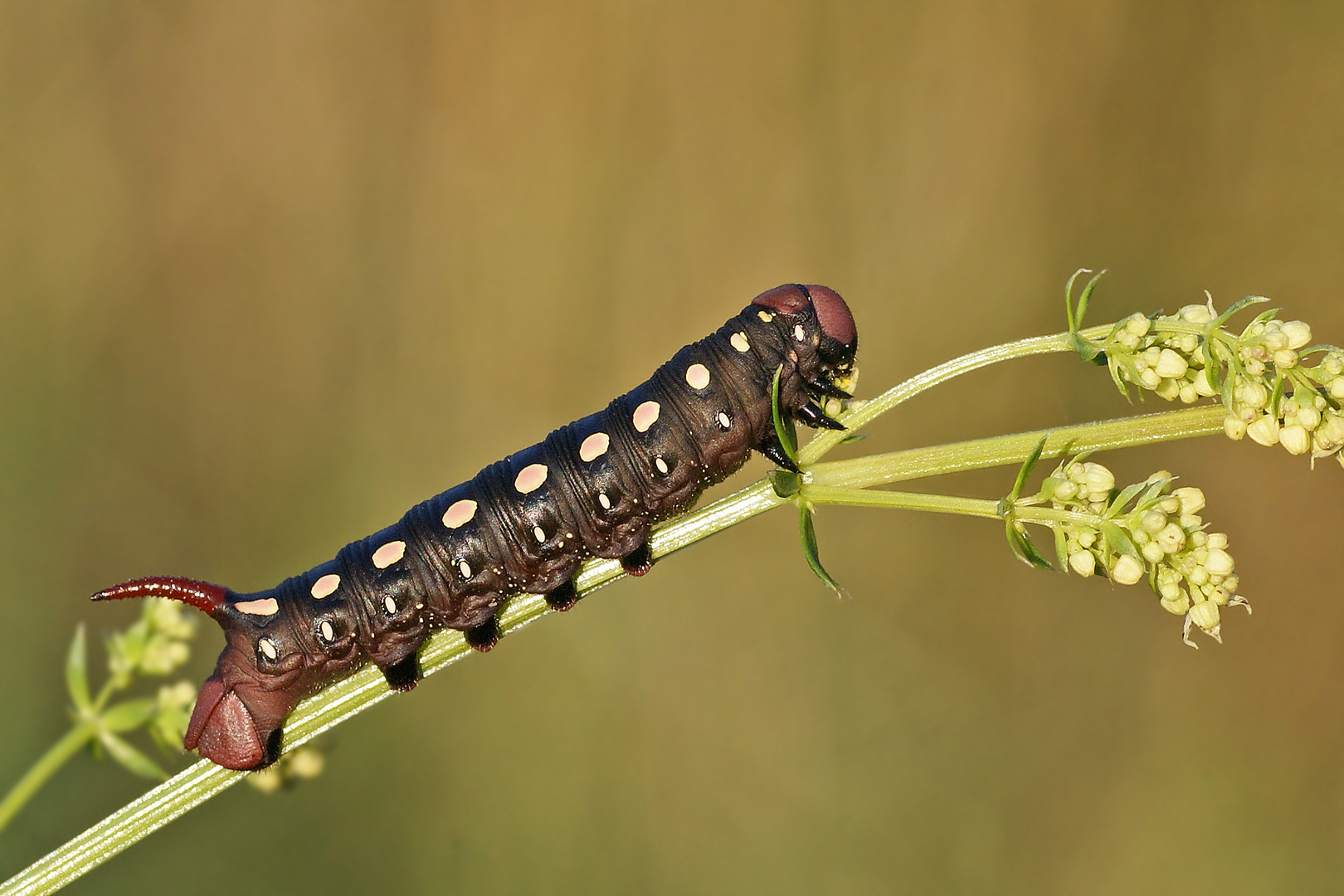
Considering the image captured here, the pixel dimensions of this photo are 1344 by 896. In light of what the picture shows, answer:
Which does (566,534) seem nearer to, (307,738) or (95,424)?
(307,738)

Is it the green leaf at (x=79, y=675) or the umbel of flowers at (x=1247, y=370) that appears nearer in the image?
the umbel of flowers at (x=1247, y=370)

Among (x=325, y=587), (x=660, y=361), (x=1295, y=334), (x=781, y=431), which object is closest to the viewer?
(x=1295, y=334)

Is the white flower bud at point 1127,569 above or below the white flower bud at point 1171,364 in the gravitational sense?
below

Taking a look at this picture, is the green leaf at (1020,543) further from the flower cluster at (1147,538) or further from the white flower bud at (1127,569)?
the white flower bud at (1127,569)

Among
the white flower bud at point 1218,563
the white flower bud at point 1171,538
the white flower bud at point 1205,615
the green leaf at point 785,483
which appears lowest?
the white flower bud at point 1205,615

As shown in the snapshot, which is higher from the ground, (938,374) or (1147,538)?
(938,374)

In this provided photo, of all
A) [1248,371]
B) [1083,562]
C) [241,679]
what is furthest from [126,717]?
[1248,371]

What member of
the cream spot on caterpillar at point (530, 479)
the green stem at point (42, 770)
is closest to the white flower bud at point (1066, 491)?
the cream spot on caterpillar at point (530, 479)

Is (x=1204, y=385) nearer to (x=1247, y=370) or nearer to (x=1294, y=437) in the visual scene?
(x=1247, y=370)
